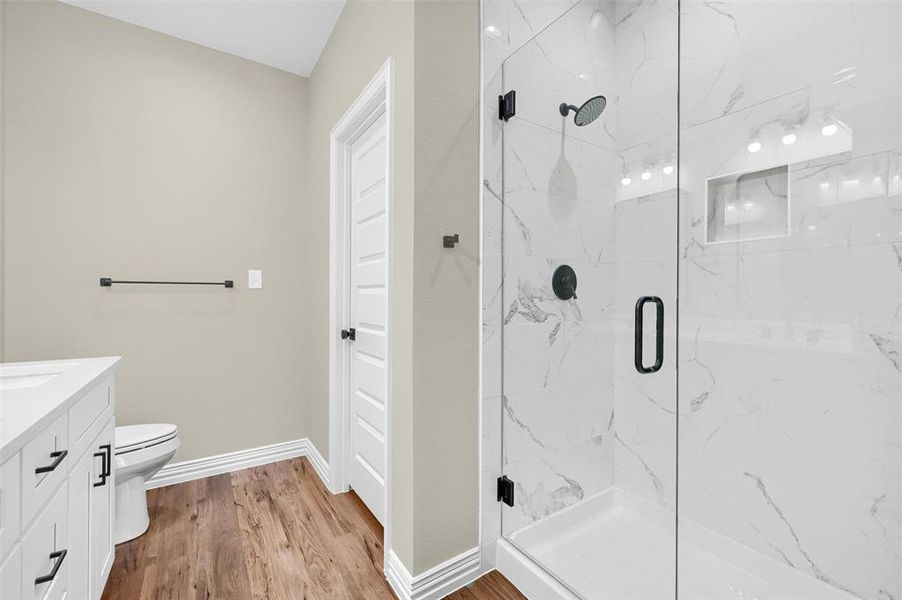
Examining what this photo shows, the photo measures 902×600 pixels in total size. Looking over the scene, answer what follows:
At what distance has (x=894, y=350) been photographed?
133 cm

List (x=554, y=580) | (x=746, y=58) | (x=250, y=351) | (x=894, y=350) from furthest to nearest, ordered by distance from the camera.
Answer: (x=250, y=351) → (x=746, y=58) → (x=554, y=580) → (x=894, y=350)

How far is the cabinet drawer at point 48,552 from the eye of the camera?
0.86m

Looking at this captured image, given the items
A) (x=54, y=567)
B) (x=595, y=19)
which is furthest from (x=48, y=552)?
(x=595, y=19)

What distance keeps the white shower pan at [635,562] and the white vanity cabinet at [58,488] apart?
4.55 feet

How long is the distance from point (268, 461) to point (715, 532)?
8.22 feet

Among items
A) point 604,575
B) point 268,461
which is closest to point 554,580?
point 604,575

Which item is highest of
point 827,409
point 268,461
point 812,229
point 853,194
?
point 853,194

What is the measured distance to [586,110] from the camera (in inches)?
67.8

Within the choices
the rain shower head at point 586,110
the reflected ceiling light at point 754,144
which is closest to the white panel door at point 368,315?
the rain shower head at point 586,110

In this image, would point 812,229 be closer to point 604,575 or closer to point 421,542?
point 604,575

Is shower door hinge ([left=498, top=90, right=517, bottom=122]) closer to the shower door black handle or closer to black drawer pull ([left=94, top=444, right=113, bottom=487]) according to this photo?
the shower door black handle

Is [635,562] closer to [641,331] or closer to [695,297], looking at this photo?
[641,331]

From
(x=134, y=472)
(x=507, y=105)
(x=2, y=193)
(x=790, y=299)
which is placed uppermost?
(x=507, y=105)

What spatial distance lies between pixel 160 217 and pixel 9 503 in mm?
2019
